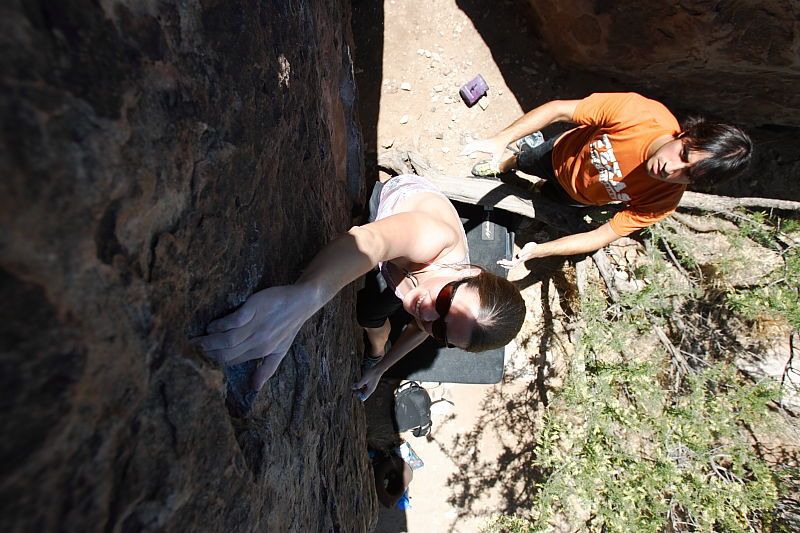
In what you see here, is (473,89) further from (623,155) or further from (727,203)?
(727,203)

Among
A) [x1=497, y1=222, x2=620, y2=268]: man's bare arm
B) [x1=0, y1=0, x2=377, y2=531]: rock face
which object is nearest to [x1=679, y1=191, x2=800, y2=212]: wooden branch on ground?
[x1=497, y1=222, x2=620, y2=268]: man's bare arm

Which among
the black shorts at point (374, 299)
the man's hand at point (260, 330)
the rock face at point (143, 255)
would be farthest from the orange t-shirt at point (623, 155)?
the man's hand at point (260, 330)

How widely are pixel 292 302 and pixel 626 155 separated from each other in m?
2.20

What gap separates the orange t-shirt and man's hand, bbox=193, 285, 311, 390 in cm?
216

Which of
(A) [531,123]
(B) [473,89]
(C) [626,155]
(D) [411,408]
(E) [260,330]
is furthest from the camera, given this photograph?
(D) [411,408]

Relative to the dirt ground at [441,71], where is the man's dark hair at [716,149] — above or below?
below

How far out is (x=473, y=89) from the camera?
419 cm

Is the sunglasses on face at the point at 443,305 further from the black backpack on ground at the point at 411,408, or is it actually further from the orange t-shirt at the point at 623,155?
the black backpack on ground at the point at 411,408

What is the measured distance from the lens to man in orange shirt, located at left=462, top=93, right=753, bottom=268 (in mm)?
2436

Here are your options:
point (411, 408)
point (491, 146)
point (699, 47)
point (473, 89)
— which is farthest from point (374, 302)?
→ point (699, 47)

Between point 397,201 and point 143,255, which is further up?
point 143,255

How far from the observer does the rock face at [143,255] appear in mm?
712

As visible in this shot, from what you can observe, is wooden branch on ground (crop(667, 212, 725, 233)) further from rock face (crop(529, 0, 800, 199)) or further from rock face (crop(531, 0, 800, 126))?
rock face (crop(531, 0, 800, 126))

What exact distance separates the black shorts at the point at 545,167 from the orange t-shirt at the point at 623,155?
33 centimetres
